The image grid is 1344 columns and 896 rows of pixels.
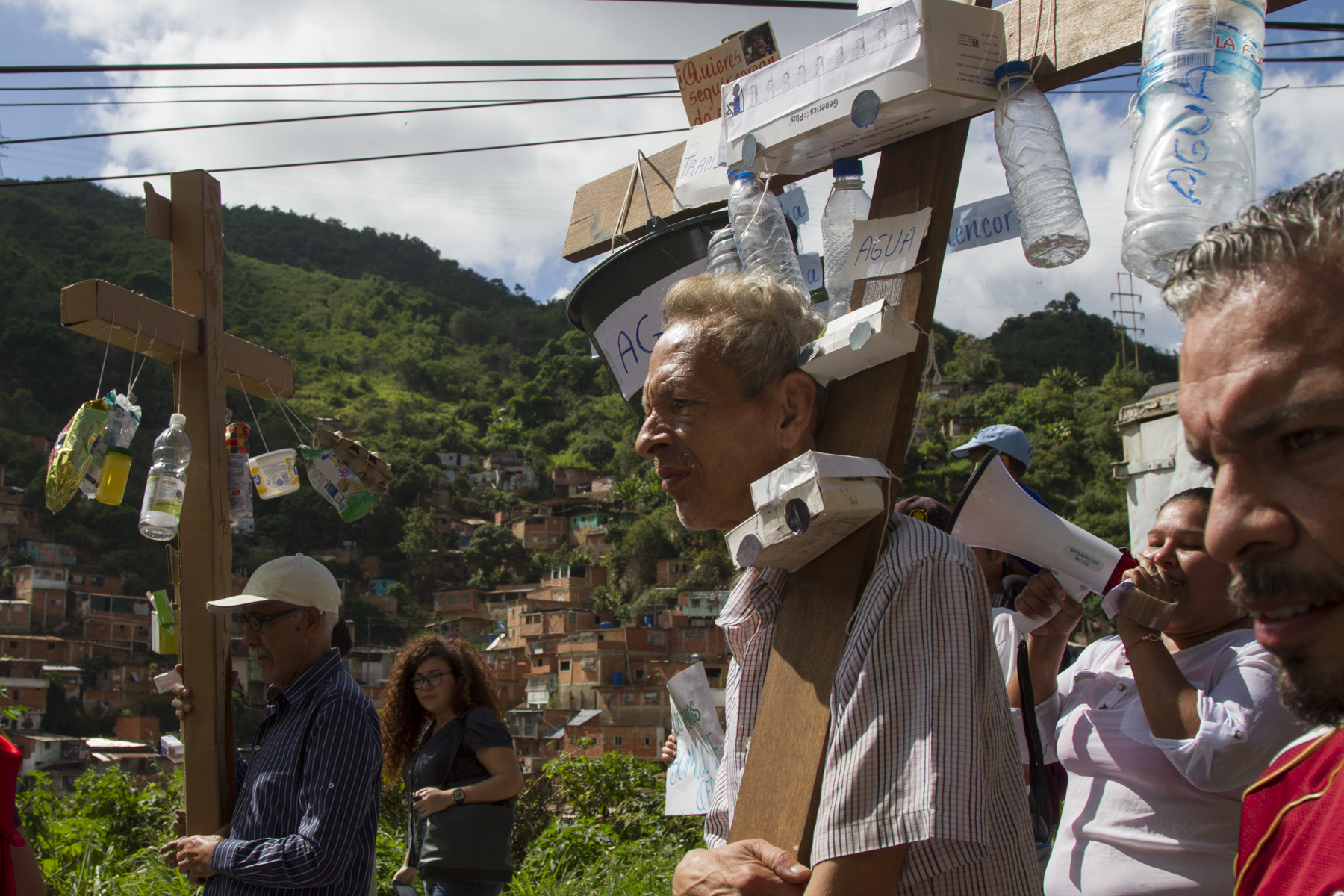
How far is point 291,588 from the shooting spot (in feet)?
8.87

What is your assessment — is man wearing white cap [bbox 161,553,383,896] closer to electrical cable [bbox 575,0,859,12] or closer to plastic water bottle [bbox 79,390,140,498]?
plastic water bottle [bbox 79,390,140,498]

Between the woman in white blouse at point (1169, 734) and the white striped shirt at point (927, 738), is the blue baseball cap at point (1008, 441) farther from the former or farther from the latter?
the white striped shirt at point (927, 738)

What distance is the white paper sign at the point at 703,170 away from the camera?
7.14 feet

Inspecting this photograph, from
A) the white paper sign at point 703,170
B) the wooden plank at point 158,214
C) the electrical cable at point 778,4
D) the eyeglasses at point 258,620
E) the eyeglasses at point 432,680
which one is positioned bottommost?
the eyeglasses at point 432,680

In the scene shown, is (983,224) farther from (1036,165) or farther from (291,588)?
(291,588)

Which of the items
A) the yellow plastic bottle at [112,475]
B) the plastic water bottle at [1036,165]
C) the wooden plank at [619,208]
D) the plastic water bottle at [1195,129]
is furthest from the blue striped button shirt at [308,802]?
the plastic water bottle at [1195,129]

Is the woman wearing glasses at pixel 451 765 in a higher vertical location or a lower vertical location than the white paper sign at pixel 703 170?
lower

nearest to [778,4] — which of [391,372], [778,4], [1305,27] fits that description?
[778,4]

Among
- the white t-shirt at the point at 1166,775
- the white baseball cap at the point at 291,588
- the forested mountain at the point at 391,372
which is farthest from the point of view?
the forested mountain at the point at 391,372

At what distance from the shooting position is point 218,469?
2.66m

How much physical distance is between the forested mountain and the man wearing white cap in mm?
36470

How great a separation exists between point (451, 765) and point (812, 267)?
2.35m

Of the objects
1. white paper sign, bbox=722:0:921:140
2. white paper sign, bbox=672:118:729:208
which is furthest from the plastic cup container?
white paper sign, bbox=722:0:921:140

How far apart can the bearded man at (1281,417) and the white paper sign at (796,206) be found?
4.13 ft
